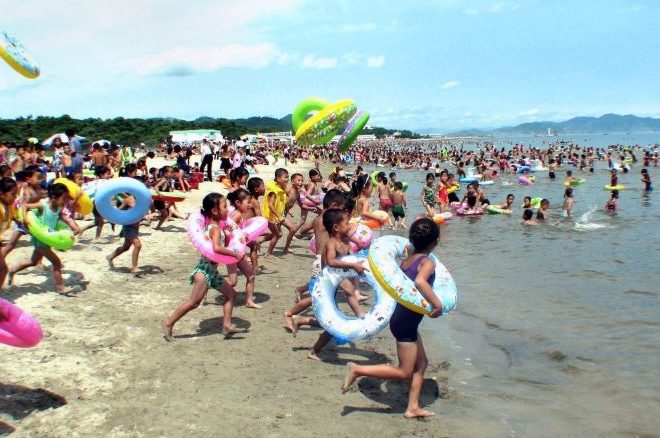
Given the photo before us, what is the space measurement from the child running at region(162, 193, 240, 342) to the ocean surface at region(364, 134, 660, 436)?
2.32 meters

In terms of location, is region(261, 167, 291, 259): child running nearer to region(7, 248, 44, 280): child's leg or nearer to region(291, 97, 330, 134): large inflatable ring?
region(7, 248, 44, 280): child's leg

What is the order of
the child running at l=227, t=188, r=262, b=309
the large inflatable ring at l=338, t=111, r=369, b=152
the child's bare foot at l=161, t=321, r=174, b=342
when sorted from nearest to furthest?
the child's bare foot at l=161, t=321, r=174, b=342 → the child running at l=227, t=188, r=262, b=309 → the large inflatable ring at l=338, t=111, r=369, b=152

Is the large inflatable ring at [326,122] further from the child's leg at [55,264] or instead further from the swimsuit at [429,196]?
the child's leg at [55,264]

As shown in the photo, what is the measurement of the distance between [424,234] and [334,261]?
1251 millimetres

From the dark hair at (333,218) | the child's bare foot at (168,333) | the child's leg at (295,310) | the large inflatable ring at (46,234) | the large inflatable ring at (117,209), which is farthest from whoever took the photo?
the large inflatable ring at (117,209)

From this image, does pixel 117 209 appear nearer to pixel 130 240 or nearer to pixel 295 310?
pixel 130 240

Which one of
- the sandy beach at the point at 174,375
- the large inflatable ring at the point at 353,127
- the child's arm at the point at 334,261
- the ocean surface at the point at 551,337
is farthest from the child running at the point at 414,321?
the large inflatable ring at the point at 353,127

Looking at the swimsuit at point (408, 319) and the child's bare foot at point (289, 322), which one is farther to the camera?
the child's bare foot at point (289, 322)

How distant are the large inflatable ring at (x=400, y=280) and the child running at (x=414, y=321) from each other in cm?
7

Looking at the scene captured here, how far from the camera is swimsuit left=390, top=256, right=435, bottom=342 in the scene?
12.7 feet

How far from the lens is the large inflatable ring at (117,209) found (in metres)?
7.09

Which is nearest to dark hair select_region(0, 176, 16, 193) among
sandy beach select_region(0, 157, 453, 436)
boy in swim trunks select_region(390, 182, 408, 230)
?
sandy beach select_region(0, 157, 453, 436)

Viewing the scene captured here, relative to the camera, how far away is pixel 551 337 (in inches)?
236

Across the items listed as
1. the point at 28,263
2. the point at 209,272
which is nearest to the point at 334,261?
the point at 209,272
